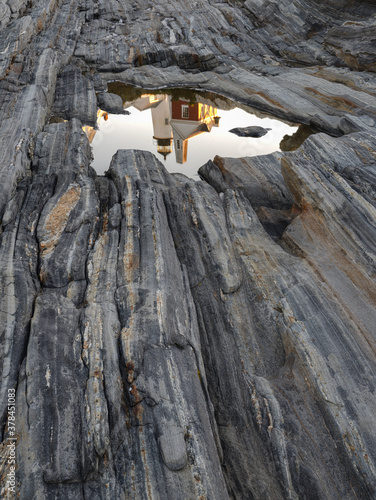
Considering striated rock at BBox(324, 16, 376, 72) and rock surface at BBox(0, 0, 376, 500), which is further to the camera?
striated rock at BBox(324, 16, 376, 72)

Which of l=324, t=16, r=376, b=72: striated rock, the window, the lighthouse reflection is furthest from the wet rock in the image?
l=324, t=16, r=376, b=72: striated rock

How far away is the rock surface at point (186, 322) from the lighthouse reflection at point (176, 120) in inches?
152

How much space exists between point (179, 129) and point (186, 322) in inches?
563

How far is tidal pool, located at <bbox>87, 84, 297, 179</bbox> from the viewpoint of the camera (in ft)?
58.9

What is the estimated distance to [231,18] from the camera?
30.9 meters

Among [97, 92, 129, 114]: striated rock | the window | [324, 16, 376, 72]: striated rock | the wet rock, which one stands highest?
[324, 16, 376, 72]: striated rock

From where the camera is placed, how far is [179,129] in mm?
20016

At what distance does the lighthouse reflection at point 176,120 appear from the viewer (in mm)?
18625

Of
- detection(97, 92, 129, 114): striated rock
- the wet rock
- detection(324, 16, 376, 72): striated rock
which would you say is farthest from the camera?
detection(324, 16, 376, 72): striated rock

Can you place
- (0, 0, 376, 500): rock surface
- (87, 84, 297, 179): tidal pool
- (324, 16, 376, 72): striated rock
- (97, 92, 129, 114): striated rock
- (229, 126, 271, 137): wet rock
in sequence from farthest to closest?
(324, 16, 376, 72): striated rock, (97, 92, 129, 114): striated rock, (229, 126, 271, 137): wet rock, (87, 84, 297, 179): tidal pool, (0, 0, 376, 500): rock surface

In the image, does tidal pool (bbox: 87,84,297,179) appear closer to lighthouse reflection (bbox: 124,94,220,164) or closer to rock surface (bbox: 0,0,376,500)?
lighthouse reflection (bbox: 124,94,220,164)

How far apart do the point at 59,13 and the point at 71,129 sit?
19.6 metres

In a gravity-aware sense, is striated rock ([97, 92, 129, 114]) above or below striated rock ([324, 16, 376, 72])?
below

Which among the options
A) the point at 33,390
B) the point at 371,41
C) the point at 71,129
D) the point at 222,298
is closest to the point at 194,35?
the point at 371,41
